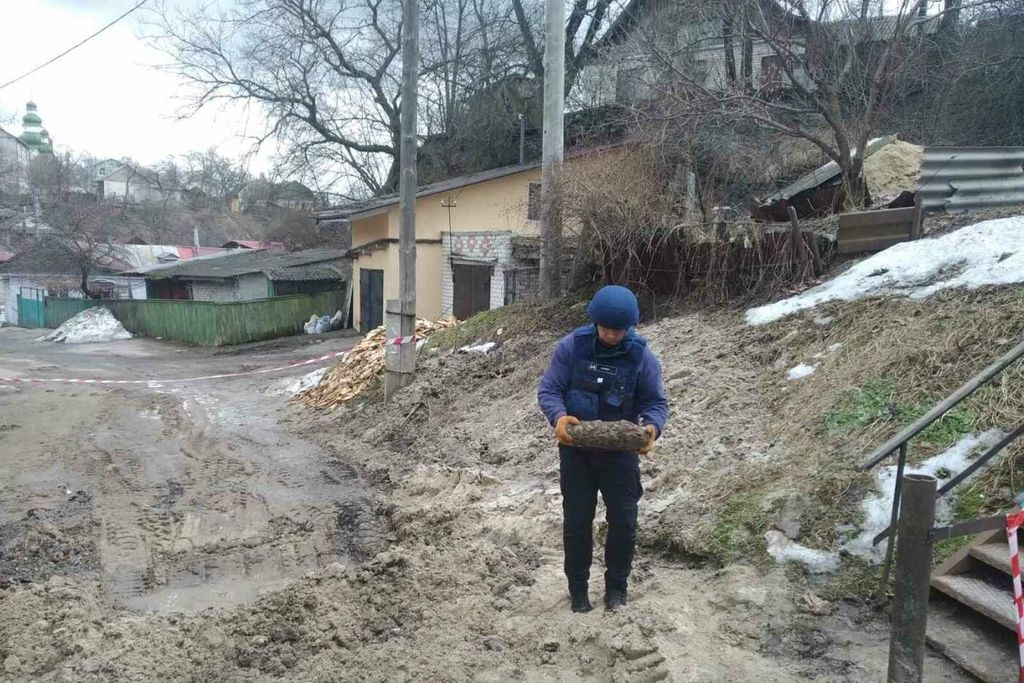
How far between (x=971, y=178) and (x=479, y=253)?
10.8 meters

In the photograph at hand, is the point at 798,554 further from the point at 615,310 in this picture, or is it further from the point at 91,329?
the point at 91,329

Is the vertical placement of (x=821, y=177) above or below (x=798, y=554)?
above

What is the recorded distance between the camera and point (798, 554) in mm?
3850

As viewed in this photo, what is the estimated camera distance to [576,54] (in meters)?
22.4

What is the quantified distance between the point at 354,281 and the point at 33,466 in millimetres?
15049

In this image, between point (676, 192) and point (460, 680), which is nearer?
point (460, 680)

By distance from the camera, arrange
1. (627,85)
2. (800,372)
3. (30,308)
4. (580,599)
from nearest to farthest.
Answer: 1. (580,599)
2. (800,372)
3. (627,85)
4. (30,308)

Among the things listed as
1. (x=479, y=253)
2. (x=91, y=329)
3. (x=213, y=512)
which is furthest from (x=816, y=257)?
(x=91, y=329)

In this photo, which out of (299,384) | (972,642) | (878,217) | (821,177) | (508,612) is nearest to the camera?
(972,642)

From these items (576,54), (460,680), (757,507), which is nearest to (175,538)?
(460,680)

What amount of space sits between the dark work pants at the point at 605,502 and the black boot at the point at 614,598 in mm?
21

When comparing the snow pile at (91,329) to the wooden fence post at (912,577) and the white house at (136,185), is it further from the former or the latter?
the white house at (136,185)

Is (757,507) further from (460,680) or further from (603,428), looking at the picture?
(460,680)

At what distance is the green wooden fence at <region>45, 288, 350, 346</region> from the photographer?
2300 cm
